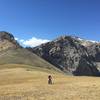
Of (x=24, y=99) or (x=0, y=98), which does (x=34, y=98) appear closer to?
(x=24, y=99)

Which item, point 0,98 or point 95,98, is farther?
point 0,98

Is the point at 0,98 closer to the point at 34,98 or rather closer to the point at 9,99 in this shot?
the point at 9,99

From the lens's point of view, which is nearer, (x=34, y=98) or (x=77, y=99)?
(x=77, y=99)

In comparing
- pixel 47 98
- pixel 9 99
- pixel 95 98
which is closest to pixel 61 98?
pixel 47 98

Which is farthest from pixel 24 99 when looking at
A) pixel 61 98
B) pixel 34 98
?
pixel 61 98

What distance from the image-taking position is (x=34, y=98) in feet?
122

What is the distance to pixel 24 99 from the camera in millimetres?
→ 36531

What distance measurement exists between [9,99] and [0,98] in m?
1.86

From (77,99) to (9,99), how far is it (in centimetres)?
817

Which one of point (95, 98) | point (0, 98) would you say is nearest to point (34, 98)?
point (0, 98)

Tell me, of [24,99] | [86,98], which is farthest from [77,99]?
[24,99]

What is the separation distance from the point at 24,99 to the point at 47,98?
2.69 meters

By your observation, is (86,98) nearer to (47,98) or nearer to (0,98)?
(47,98)

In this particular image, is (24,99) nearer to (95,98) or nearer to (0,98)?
(0,98)
